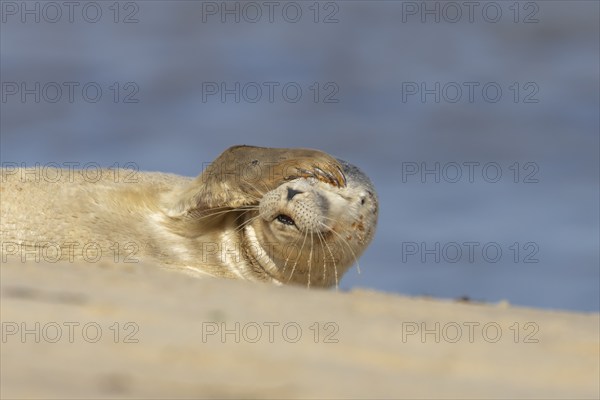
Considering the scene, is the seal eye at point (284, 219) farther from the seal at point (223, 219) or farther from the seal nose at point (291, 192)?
the seal nose at point (291, 192)

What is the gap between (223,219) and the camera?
30.7 ft

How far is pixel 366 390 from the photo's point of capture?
414 cm

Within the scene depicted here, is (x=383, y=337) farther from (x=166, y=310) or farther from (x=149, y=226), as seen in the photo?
(x=149, y=226)

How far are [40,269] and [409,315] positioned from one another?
1.95 m

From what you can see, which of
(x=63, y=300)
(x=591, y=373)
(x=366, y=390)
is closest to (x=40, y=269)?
(x=63, y=300)

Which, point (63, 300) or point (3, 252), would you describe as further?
point (3, 252)

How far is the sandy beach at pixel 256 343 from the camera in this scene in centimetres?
407

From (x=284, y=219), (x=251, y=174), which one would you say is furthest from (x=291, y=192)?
(x=251, y=174)

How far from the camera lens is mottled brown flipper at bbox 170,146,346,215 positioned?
29.6ft

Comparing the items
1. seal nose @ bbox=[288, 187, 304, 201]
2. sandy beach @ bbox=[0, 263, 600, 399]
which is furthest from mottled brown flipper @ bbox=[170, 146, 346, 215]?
sandy beach @ bbox=[0, 263, 600, 399]

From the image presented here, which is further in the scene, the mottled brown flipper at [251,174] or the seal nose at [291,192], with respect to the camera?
the mottled brown flipper at [251,174]

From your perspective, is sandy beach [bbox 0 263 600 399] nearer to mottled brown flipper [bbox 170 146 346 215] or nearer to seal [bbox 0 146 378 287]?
seal [bbox 0 146 378 287]

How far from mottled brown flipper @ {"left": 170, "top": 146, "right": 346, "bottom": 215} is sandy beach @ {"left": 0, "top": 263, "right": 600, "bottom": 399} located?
8.70ft

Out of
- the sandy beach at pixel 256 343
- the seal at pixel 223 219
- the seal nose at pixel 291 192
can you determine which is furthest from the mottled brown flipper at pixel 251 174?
the sandy beach at pixel 256 343
